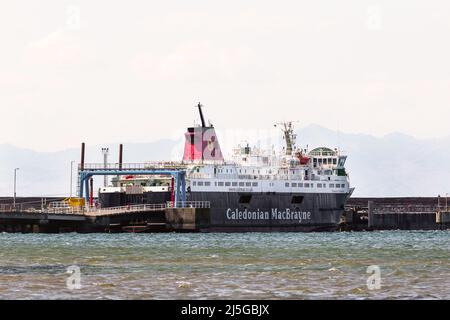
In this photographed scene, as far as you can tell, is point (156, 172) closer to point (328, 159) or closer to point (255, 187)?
point (255, 187)

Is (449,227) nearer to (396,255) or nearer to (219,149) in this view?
(219,149)

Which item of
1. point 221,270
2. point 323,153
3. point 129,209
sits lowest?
point 221,270

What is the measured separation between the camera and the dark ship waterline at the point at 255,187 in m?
123

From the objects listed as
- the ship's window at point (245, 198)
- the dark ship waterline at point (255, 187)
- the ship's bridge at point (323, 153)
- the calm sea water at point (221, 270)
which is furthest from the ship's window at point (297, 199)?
the calm sea water at point (221, 270)

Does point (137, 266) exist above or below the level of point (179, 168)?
below

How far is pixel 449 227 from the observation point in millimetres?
147000

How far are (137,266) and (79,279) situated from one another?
1146cm

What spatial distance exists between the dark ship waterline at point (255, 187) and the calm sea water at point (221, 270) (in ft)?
106

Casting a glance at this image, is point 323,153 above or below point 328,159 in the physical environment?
above

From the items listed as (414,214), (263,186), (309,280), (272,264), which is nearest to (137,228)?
(263,186)

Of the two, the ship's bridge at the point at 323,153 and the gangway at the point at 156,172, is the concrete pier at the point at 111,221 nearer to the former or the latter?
the gangway at the point at 156,172

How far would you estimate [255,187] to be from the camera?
127 m

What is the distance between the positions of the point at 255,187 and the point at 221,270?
225ft

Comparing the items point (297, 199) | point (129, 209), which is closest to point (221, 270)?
point (129, 209)
